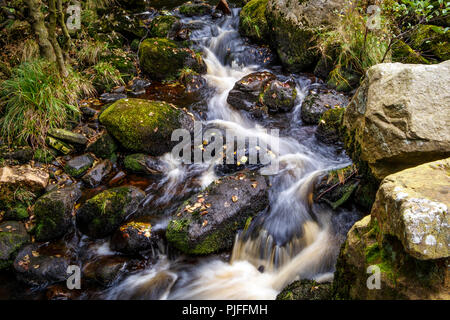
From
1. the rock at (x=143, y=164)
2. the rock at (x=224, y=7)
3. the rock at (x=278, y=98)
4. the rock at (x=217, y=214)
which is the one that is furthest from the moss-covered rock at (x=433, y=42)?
the rock at (x=143, y=164)

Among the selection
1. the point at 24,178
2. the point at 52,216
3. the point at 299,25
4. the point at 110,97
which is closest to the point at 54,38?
the point at 110,97

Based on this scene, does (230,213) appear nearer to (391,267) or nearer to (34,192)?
(391,267)

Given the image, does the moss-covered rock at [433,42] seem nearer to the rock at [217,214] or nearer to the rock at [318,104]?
the rock at [318,104]

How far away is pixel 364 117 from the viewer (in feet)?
11.3

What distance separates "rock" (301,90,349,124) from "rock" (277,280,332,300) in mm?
4207

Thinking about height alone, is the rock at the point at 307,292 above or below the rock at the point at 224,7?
below

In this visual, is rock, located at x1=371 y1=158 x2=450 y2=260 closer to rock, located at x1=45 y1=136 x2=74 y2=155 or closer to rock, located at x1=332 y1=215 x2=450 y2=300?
rock, located at x1=332 y1=215 x2=450 y2=300

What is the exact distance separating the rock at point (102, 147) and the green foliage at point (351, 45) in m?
5.67

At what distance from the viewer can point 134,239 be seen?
4.25 m

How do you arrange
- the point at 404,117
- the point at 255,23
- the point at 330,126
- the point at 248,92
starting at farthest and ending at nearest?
the point at 255,23 < the point at 248,92 < the point at 330,126 < the point at 404,117

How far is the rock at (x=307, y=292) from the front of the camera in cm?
298

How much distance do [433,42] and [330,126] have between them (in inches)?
152

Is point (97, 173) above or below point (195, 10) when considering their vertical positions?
below

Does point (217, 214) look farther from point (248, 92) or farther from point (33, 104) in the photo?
point (33, 104)
